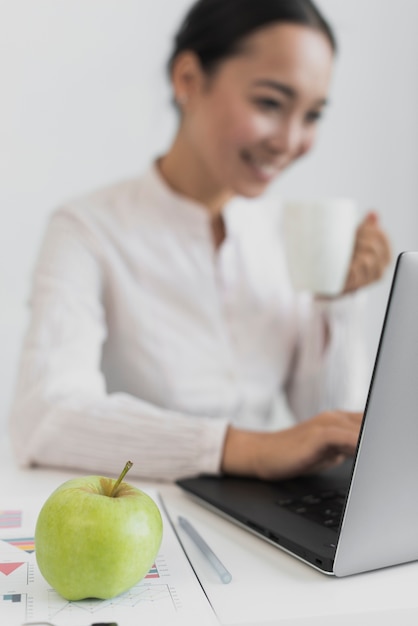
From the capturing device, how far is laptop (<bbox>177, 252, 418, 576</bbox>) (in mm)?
577

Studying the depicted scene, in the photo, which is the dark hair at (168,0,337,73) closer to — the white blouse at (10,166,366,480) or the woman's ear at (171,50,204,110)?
the woman's ear at (171,50,204,110)

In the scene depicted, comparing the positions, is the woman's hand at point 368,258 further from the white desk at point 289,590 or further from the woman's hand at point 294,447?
the white desk at point 289,590

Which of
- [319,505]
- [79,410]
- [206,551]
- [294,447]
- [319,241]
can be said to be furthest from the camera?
[319,241]

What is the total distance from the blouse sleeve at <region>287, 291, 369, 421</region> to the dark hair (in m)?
0.49

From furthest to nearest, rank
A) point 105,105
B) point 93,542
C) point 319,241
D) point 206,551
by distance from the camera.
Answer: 1. point 105,105
2. point 319,241
3. point 206,551
4. point 93,542

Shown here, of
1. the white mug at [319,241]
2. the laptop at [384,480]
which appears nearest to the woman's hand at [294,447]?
the laptop at [384,480]

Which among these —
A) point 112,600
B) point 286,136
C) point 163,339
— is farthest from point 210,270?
point 112,600

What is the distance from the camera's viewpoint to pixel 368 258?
1.45m

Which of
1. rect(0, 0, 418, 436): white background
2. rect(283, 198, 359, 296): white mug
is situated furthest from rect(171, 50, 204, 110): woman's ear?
rect(0, 0, 418, 436): white background

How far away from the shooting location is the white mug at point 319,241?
128 cm

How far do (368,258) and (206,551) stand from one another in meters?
0.86

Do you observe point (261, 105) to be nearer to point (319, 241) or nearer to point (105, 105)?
point (319, 241)

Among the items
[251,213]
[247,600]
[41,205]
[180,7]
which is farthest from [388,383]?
[180,7]

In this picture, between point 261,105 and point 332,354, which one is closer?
point 261,105
